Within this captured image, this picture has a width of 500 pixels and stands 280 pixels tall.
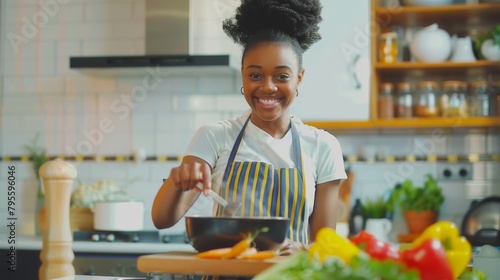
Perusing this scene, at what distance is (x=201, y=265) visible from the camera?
145cm

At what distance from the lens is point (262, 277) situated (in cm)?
116

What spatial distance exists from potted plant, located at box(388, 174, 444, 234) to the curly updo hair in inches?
86.9

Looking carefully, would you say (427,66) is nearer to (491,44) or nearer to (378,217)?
(491,44)

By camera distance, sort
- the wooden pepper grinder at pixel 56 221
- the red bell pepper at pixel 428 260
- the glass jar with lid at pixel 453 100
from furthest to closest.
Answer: the glass jar with lid at pixel 453 100
the wooden pepper grinder at pixel 56 221
the red bell pepper at pixel 428 260

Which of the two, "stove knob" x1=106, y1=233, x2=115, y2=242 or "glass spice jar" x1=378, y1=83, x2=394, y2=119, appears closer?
"stove knob" x1=106, y1=233, x2=115, y2=242

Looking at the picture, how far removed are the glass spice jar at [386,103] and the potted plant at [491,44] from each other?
501 mm

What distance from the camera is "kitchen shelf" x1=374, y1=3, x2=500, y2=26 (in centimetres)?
410

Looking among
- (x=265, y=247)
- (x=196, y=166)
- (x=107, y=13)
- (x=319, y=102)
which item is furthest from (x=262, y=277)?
(x=107, y=13)

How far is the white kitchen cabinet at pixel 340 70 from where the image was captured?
4168 mm

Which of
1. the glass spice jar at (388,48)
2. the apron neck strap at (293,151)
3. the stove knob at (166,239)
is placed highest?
the glass spice jar at (388,48)

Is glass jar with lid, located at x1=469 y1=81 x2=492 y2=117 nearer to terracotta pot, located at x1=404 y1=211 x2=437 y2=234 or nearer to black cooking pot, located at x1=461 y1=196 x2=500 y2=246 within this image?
black cooking pot, located at x1=461 y1=196 x2=500 y2=246

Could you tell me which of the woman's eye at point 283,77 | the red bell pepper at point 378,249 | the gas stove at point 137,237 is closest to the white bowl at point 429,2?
the gas stove at point 137,237

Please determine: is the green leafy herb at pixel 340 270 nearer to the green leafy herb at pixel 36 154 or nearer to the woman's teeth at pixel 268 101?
the woman's teeth at pixel 268 101

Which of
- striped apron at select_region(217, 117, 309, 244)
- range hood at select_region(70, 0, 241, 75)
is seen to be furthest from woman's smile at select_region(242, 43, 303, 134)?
range hood at select_region(70, 0, 241, 75)
